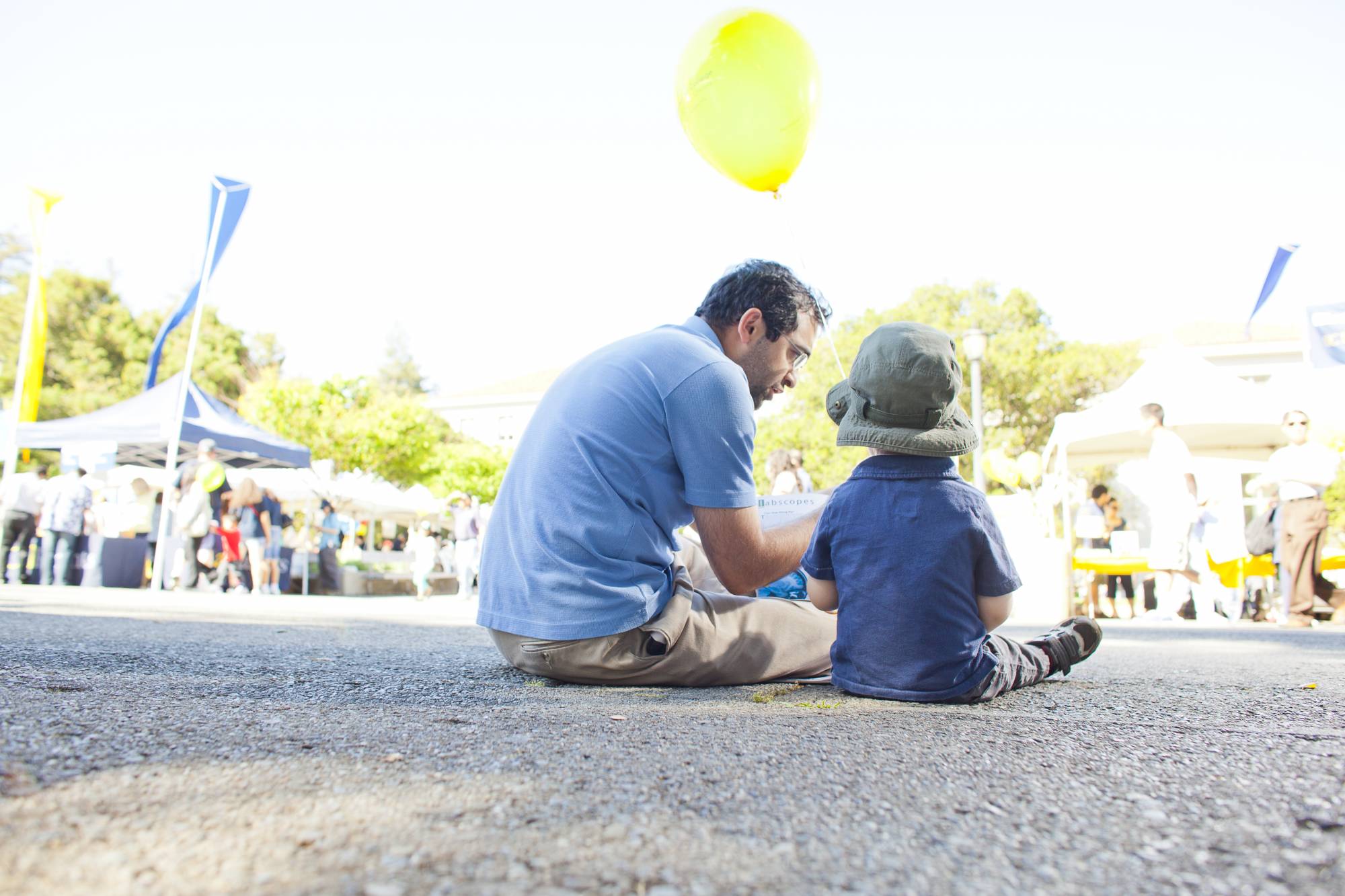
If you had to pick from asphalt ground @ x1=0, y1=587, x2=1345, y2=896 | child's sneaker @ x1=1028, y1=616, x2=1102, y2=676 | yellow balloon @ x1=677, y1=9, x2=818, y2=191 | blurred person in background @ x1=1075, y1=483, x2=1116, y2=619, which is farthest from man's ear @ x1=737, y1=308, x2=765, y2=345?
blurred person in background @ x1=1075, y1=483, x2=1116, y2=619

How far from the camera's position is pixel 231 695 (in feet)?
7.14

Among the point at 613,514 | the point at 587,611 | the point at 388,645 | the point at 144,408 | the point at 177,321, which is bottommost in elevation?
the point at 388,645

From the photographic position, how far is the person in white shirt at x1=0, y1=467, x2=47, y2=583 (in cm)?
1141

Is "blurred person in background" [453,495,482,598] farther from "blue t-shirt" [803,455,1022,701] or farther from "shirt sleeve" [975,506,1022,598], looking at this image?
"shirt sleeve" [975,506,1022,598]

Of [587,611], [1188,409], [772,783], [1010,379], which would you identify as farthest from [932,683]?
[1010,379]

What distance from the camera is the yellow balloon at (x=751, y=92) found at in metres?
4.27

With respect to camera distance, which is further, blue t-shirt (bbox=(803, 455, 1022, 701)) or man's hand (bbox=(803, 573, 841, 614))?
man's hand (bbox=(803, 573, 841, 614))

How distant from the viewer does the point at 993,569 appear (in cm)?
226

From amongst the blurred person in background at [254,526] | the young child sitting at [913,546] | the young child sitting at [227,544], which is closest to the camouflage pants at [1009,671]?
the young child sitting at [913,546]

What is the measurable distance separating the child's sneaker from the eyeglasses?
110 centimetres

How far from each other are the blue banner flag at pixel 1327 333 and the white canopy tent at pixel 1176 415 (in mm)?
2646

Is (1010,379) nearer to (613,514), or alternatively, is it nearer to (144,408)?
(144,408)

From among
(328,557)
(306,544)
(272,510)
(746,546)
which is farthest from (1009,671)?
(328,557)

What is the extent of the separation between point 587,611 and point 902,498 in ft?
2.75
